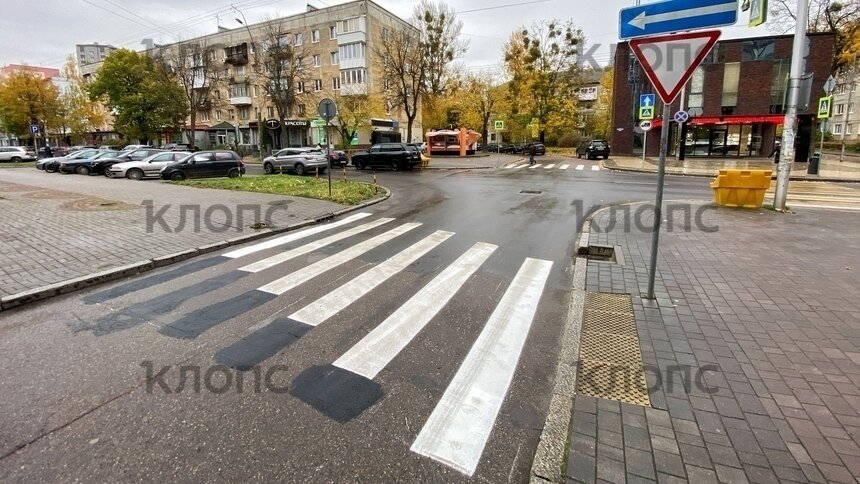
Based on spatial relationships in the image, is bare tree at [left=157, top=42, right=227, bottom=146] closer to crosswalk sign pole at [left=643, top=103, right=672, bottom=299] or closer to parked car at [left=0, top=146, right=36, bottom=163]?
parked car at [left=0, top=146, right=36, bottom=163]

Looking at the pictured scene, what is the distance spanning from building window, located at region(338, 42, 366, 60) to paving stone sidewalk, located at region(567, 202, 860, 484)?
44673 mm

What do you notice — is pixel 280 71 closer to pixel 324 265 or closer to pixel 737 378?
pixel 324 265

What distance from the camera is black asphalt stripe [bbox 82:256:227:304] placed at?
5.38m

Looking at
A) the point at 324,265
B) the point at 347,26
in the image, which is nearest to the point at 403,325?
the point at 324,265

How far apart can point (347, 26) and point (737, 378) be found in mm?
50015

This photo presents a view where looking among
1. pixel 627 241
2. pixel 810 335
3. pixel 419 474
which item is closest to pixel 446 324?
pixel 419 474

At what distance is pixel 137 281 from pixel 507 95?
47382 mm

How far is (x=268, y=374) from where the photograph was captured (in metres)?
3.55

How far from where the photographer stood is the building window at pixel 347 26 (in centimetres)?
4481

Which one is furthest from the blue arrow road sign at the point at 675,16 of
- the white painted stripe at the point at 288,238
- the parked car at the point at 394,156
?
the parked car at the point at 394,156

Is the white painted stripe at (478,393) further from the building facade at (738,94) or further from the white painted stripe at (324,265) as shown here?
the building facade at (738,94)

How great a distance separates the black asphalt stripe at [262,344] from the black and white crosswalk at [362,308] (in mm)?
10

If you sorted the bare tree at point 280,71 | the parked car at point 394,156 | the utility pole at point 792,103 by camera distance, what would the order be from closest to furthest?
Answer: the utility pole at point 792,103 → the parked car at point 394,156 → the bare tree at point 280,71

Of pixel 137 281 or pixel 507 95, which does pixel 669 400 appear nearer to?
pixel 137 281
